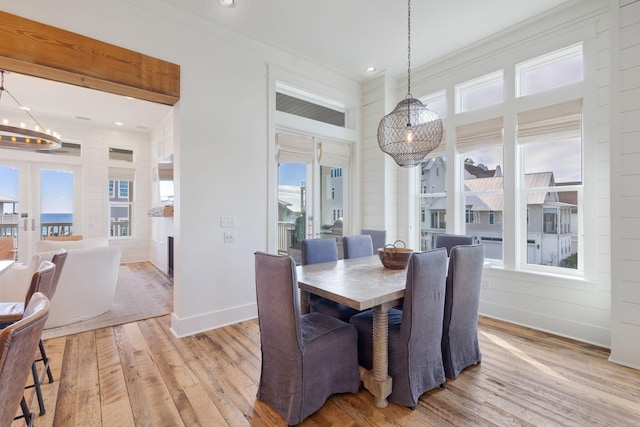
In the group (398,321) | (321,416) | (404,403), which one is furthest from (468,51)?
(321,416)

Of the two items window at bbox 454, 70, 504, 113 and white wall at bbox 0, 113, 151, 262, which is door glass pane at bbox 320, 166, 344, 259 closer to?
window at bbox 454, 70, 504, 113

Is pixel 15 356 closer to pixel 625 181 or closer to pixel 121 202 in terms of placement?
pixel 625 181

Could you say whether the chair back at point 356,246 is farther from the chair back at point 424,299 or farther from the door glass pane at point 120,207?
the door glass pane at point 120,207

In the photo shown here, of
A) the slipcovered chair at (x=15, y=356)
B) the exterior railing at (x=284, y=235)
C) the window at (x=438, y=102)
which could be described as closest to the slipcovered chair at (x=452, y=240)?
the window at (x=438, y=102)

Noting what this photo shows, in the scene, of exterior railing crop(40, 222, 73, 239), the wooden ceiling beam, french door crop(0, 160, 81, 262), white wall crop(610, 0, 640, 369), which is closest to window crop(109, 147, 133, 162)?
french door crop(0, 160, 81, 262)

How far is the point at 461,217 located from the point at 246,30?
3585 millimetres

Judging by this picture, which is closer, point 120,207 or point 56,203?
point 56,203

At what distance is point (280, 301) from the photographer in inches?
69.9

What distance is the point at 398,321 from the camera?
218 centimetres

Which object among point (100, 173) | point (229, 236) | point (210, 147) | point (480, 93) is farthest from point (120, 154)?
point (480, 93)

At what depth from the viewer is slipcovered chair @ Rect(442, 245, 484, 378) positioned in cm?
220

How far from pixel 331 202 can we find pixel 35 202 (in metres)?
6.01

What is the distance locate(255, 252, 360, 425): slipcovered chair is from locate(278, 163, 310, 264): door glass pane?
2.28m

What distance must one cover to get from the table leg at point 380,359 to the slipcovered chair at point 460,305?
1.90 ft
